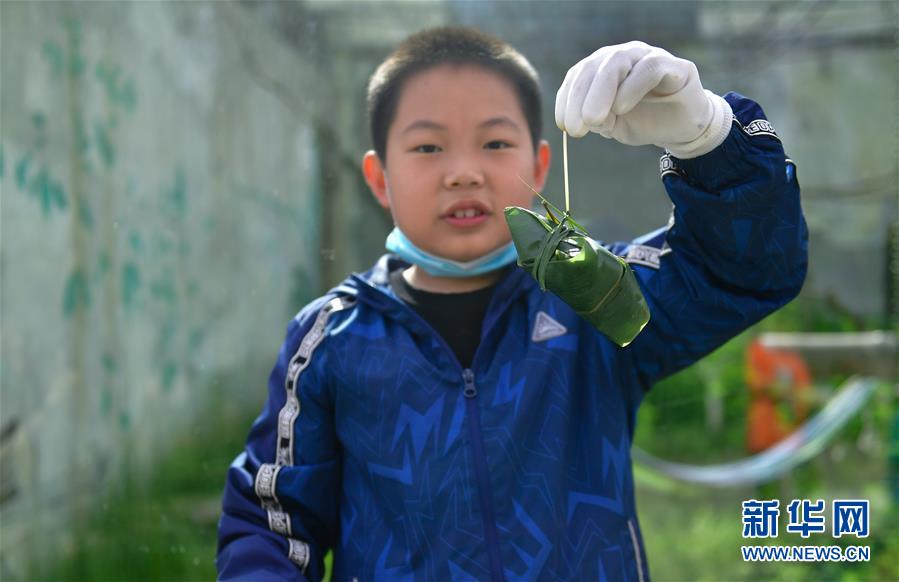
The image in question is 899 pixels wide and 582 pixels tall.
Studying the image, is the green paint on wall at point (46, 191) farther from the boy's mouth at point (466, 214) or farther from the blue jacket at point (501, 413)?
the boy's mouth at point (466, 214)

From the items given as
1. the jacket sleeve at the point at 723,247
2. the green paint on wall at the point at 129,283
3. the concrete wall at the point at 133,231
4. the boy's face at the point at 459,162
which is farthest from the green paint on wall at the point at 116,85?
the jacket sleeve at the point at 723,247

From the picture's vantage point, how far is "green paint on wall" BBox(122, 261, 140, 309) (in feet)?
10.2

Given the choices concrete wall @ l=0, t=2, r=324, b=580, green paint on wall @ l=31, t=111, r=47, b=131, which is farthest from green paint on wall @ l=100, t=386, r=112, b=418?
green paint on wall @ l=31, t=111, r=47, b=131

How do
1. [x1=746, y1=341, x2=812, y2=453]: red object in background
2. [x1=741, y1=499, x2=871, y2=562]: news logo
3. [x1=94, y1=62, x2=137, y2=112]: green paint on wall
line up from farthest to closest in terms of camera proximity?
1. [x1=746, y1=341, x2=812, y2=453]: red object in background
2. [x1=94, y1=62, x2=137, y2=112]: green paint on wall
3. [x1=741, y1=499, x2=871, y2=562]: news logo

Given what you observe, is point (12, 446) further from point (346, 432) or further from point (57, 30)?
point (346, 432)

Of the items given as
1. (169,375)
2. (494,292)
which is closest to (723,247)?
(494,292)

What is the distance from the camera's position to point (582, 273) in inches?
49.3

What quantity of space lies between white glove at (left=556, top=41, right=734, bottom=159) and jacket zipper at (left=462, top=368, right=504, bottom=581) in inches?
17.6

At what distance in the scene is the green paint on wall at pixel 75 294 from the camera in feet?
9.30

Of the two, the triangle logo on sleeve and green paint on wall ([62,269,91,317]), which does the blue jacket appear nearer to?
the triangle logo on sleeve

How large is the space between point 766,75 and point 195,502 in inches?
108

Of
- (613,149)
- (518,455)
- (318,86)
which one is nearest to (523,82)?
(518,455)

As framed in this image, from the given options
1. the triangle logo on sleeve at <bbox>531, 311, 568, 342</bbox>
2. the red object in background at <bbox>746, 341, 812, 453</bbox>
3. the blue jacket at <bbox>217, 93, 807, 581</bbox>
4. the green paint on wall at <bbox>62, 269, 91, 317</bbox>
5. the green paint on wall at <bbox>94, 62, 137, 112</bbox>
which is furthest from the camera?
the red object in background at <bbox>746, 341, 812, 453</bbox>

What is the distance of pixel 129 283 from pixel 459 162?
1.93 metres
